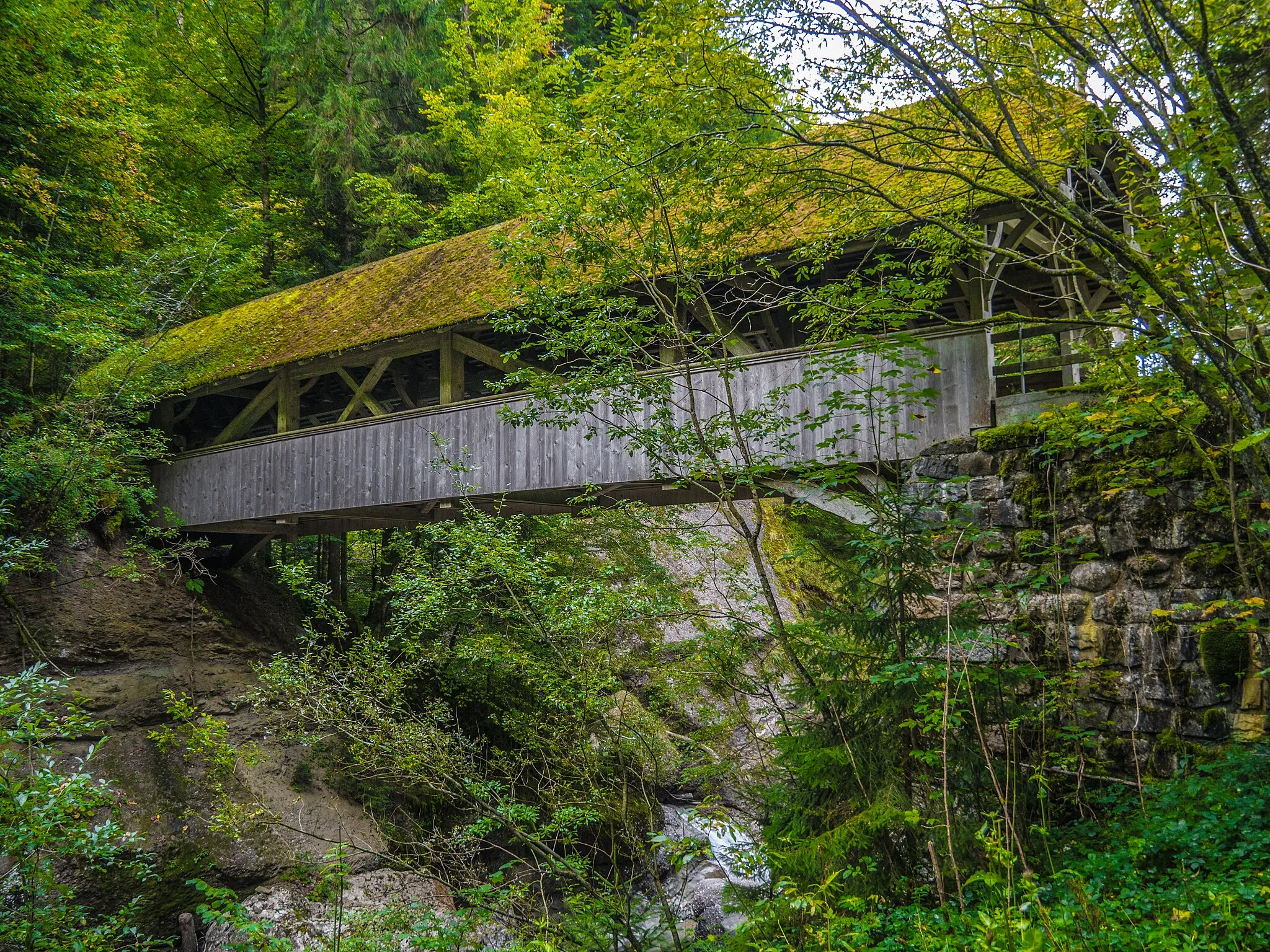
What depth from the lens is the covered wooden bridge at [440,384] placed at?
5.88 meters

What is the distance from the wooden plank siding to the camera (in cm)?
570

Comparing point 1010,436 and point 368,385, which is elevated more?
point 368,385

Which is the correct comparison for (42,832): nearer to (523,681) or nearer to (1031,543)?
(523,681)

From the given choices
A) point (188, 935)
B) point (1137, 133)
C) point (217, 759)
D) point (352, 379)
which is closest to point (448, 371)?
point (352, 379)

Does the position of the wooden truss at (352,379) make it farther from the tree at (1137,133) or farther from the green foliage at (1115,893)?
the green foliage at (1115,893)

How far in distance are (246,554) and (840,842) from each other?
10.8 m

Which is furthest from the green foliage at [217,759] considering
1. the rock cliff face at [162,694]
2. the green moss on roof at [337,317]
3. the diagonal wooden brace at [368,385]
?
A: the green moss on roof at [337,317]

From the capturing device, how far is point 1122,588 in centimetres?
434

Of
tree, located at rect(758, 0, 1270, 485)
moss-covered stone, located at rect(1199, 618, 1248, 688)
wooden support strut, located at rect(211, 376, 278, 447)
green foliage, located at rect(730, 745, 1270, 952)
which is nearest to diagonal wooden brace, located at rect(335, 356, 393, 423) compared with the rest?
wooden support strut, located at rect(211, 376, 278, 447)

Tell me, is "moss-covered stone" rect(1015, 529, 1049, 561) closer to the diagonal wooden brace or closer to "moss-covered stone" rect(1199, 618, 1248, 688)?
"moss-covered stone" rect(1199, 618, 1248, 688)

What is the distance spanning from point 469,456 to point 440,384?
1.67m

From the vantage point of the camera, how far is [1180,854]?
118 inches

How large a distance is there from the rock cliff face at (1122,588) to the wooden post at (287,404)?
7960 mm

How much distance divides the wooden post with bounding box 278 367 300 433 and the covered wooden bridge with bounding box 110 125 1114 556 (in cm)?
2
